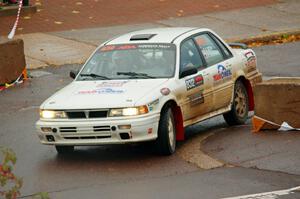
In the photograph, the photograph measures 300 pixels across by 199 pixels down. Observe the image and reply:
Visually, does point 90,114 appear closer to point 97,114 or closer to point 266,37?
point 97,114

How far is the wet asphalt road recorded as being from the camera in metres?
10.6

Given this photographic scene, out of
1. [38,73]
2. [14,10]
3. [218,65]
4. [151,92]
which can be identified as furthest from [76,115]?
[14,10]

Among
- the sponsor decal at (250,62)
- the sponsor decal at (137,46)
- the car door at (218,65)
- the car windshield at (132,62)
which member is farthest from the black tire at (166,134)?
the sponsor decal at (250,62)

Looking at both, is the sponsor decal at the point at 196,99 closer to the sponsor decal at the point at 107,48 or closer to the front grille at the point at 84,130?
the sponsor decal at the point at 107,48

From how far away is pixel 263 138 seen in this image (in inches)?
513

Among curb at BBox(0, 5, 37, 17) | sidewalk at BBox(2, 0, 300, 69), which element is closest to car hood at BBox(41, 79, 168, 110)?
sidewalk at BBox(2, 0, 300, 69)

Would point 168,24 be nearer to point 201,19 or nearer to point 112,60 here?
point 201,19

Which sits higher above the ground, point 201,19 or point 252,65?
point 252,65

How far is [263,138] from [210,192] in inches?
112

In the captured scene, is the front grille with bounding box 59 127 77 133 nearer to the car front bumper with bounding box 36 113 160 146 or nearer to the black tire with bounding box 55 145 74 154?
the car front bumper with bounding box 36 113 160 146

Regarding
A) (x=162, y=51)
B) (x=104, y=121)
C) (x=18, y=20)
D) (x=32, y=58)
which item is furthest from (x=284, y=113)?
(x=18, y=20)

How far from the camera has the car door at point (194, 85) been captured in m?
13.0

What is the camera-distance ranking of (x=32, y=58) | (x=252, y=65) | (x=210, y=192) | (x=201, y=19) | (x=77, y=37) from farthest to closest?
(x=201, y=19)
(x=77, y=37)
(x=32, y=58)
(x=252, y=65)
(x=210, y=192)

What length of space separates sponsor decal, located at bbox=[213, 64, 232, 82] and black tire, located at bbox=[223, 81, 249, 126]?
1.08 ft
